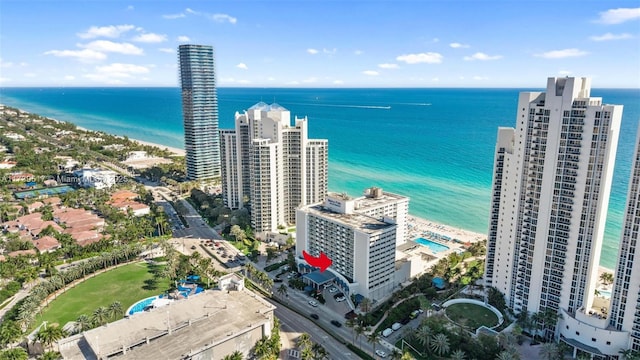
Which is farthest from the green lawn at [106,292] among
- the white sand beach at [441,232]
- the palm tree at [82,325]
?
the white sand beach at [441,232]

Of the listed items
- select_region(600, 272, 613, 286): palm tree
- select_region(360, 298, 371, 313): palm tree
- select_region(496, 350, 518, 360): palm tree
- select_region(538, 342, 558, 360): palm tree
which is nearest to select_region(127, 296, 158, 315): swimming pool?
select_region(360, 298, 371, 313): palm tree

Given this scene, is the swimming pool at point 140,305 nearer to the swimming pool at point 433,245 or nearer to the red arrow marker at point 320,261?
the red arrow marker at point 320,261

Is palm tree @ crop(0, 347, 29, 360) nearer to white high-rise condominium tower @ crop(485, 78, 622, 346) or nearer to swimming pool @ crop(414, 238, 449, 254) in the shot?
white high-rise condominium tower @ crop(485, 78, 622, 346)

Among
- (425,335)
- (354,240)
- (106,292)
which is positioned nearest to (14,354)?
(106,292)

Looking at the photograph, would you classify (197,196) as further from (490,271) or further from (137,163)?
(490,271)

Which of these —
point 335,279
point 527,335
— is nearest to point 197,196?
point 335,279

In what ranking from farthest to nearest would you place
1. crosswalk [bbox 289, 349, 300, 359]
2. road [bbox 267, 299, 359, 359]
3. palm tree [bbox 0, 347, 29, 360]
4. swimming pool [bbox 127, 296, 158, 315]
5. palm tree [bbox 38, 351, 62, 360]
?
swimming pool [bbox 127, 296, 158, 315], road [bbox 267, 299, 359, 359], crosswalk [bbox 289, 349, 300, 359], palm tree [bbox 0, 347, 29, 360], palm tree [bbox 38, 351, 62, 360]
